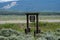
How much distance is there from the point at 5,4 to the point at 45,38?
4.67 meters

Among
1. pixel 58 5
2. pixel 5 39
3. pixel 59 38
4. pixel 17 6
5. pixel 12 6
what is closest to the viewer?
pixel 5 39

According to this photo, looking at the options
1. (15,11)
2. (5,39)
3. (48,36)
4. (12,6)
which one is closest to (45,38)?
(48,36)

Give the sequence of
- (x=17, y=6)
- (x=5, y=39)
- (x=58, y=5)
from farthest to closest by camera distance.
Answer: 1. (x=58, y=5)
2. (x=17, y=6)
3. (x=5, y=39)

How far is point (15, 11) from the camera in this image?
9.00 meters

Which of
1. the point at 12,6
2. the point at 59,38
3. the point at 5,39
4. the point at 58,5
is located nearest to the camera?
the point at 5,39

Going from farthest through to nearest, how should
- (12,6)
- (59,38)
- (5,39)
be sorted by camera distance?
(12,6) → (59,38) → (5,39)

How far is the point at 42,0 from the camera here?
9.50 meters

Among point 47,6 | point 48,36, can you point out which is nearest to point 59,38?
point 48,36

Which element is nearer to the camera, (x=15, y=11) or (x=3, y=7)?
(x=3, y=7)

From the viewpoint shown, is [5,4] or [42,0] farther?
[42,0]

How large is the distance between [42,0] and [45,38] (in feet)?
18.2

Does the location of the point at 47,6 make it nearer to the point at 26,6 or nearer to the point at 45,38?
the point at 26,6

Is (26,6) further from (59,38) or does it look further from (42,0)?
(59,38)

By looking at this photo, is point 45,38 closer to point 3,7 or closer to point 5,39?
point 5,39
